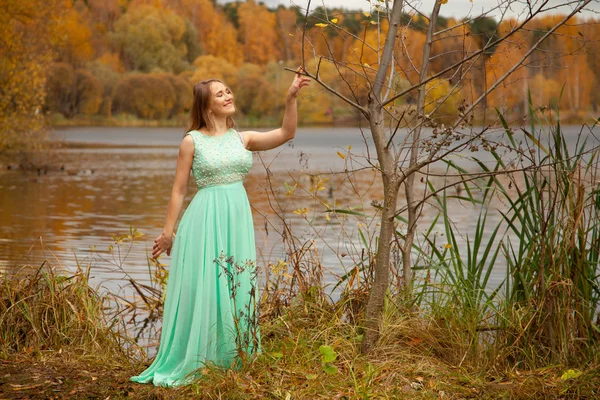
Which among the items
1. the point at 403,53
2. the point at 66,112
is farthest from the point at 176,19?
the point at 403,53

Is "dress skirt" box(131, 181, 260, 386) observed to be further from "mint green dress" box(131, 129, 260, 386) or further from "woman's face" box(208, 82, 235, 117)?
"woman's face" box(208, 82, 235, 117)

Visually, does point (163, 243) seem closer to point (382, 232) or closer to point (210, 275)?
point (210, 275)

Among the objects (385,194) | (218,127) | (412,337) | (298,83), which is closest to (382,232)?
(385,194)

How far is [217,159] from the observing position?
4578mm

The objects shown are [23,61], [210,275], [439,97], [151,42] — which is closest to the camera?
[210,275]

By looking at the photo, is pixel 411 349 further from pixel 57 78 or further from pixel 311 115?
pixel 311 115

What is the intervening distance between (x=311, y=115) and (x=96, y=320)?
232ft

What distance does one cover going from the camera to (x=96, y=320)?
17.1 feet

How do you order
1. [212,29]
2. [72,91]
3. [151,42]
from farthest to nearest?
[212,29] → [151,42] → [72,91]

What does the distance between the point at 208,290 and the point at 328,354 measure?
74 cm

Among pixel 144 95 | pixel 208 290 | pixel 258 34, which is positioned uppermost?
pixel 258 34

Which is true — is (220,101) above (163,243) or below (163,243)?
above

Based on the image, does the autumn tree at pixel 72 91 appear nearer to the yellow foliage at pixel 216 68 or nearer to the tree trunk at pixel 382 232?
the yellow foliage at pixel 216 68

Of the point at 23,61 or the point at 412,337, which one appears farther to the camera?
the point at 23,61
